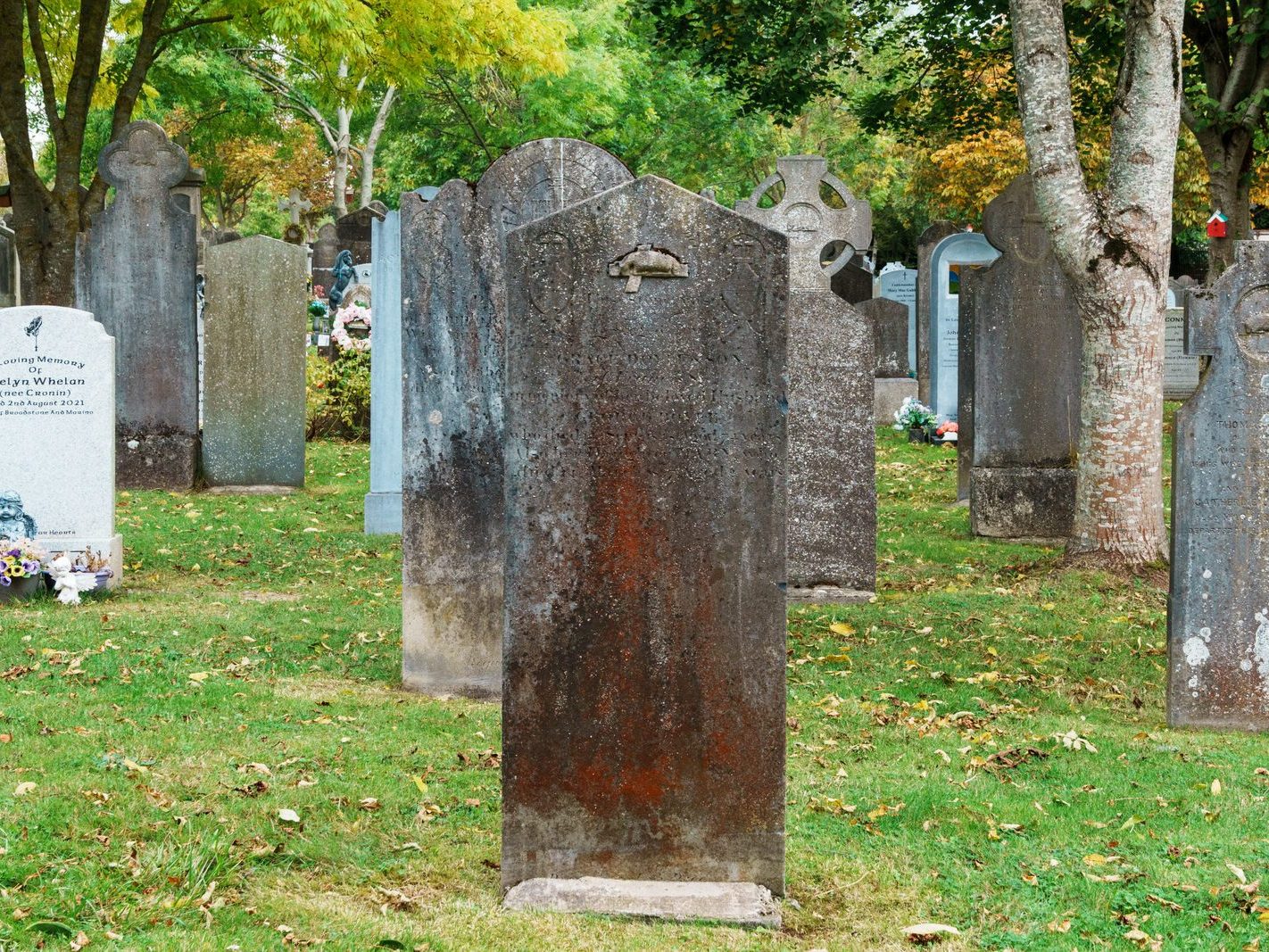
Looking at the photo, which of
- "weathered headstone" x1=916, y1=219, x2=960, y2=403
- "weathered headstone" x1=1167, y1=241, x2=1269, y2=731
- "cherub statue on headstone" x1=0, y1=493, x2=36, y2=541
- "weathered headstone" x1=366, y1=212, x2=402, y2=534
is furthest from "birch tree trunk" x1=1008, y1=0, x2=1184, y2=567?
"weathered headstone" x1=916, y1=219, x2=960, y2=403

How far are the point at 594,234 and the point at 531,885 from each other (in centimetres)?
176

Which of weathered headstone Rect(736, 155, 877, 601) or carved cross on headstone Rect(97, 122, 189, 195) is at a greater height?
carved cross on headstone Rect(97, 122, 189, 195)

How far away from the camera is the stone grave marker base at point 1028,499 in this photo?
1175 centimetres

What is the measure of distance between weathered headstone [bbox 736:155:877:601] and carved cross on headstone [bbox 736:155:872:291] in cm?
2

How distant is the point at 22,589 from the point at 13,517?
45cm

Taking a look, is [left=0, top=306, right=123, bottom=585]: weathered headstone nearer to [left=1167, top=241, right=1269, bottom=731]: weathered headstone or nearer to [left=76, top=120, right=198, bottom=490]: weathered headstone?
[left=76, top=120, right=198, bottom=490]: weathered headstone

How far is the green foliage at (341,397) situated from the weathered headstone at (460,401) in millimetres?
11532

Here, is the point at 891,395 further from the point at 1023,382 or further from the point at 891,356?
the point at 1023,382

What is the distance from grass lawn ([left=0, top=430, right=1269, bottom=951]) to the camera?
404cm

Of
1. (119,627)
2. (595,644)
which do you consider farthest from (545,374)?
(119,627)

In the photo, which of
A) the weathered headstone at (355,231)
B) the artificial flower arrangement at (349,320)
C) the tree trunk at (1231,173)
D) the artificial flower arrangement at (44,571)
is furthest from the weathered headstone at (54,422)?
the weathered headstone at (355,231)

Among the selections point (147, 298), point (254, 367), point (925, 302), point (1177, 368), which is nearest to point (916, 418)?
point (925, 302)

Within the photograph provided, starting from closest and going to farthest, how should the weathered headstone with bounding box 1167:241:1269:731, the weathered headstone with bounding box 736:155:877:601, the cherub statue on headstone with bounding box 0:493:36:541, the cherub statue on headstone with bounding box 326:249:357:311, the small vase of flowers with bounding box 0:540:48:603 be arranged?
the weathered headstone with bounding box 1167:241:1269:731
the small vase of flowers with bounding box 0:540:48:603
the cherub statue on headstone with bounding box 0:493:36:541
the weathered headstone with bounding box 736:155:877:601
the cherub statue on headstone with bounding box 326:249:357:311

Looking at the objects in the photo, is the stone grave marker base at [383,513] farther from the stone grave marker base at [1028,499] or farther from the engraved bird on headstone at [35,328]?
the stone grave marker base at [1028,499]
